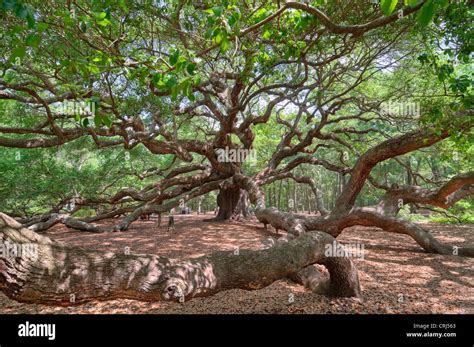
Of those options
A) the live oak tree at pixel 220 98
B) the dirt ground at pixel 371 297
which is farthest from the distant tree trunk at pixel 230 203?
the dirt ground at pixel 371 297

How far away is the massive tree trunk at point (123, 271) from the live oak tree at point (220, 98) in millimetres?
→ 11

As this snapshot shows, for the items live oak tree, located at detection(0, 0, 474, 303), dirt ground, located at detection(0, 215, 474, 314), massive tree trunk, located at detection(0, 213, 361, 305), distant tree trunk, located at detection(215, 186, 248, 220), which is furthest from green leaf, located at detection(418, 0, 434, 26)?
distant tree trunk, located at detection(215, 186, 248, 220)

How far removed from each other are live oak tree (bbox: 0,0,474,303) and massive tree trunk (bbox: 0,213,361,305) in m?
0.01

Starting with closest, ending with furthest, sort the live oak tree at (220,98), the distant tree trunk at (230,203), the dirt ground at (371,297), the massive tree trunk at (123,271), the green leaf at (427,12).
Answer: the green leaf at (427,12) → the massive tree trunk at (123,271) → the live oak tree at (220,98) → the dirt ground at (371,297) → the distant tree trunk at (230,203)

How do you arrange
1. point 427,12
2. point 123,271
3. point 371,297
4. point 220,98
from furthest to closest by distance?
point 220,98, point 371,297, point 123,271, point 427,12

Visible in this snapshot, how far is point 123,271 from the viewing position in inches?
83.0

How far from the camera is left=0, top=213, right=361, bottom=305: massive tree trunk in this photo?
169 centimetres

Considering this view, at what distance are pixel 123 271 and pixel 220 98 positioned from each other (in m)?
8.82

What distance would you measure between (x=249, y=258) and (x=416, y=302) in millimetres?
2578

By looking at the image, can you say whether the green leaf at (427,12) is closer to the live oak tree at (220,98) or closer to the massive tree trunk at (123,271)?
the live oak tree at (220,98)

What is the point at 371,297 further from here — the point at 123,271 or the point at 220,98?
the point at 220,98

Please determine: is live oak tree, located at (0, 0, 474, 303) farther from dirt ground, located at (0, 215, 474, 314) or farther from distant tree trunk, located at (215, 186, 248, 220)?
dirt ground, located at (0, 215, 474, 314)

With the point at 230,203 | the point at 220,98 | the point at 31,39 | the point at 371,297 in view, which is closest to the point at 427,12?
the point at 31,39

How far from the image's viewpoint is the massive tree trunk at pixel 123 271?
1689mm
